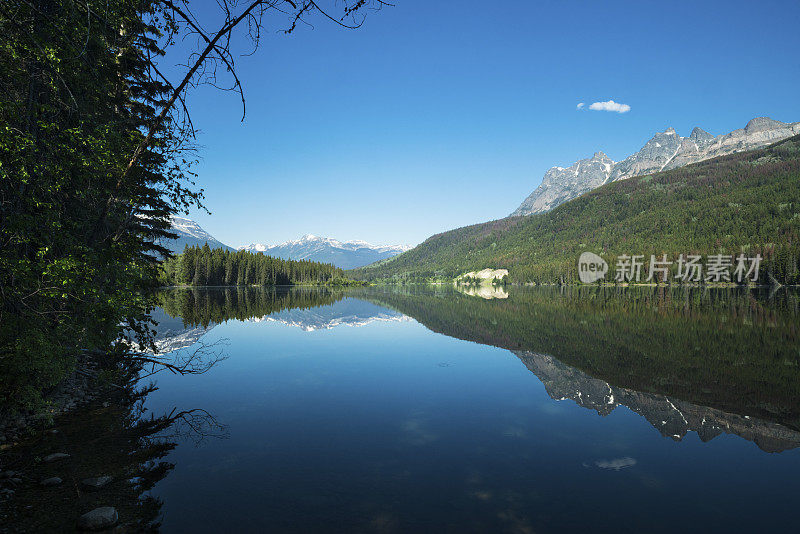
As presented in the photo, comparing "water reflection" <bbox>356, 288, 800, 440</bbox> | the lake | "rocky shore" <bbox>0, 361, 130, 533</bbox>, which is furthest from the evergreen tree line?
the lake

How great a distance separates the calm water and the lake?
0.20 feet

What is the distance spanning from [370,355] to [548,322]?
24621 millimetres

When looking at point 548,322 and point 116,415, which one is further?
point 548,322

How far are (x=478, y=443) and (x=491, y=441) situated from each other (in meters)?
0.47

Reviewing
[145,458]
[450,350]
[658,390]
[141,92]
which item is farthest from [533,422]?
[141,92]

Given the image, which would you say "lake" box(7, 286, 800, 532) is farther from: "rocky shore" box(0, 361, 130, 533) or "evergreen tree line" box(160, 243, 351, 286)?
"evergreen tree line" box(160, 243, 351, 286)

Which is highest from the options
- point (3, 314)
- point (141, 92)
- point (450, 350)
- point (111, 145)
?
point (141, 92)

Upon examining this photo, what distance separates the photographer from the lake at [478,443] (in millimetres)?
7836

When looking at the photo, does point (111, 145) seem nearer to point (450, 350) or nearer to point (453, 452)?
point (453, 452)

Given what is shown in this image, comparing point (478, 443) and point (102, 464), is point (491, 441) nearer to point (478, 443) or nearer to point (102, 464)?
point (478, 443)

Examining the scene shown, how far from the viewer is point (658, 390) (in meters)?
16.5

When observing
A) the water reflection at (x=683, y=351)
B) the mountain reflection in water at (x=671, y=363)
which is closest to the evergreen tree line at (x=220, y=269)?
the mountain reflection in water at (x=671, y=363)

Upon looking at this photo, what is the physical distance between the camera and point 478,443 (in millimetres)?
11500

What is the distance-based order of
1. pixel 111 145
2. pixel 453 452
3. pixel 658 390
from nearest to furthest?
pixel 111 145
pixel 453 452
pixel 658 390
